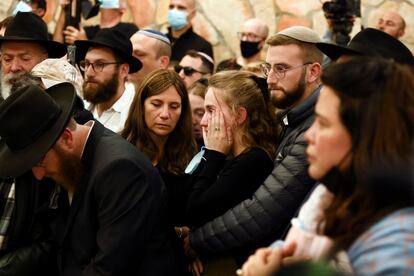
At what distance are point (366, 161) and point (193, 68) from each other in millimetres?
4407

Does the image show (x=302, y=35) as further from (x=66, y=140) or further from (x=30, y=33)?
(x=30, y=33)

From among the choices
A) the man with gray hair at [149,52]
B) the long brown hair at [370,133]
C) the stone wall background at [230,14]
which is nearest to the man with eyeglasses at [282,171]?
the long brown hair at [370,133]

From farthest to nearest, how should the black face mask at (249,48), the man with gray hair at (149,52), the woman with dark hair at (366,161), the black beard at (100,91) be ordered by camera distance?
the black face mask at (249,48), the man with gray hair at (149,52), the black beard at (100,91), the woman with dark hair at (366,161)

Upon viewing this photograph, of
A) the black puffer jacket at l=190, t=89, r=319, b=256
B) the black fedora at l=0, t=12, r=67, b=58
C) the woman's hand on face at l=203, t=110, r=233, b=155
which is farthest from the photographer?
the black fedora at l=0, t=12, r=67, b=58

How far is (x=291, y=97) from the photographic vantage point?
406 centimetres

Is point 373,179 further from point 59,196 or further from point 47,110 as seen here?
point 59,196

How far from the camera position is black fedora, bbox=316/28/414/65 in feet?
11.8

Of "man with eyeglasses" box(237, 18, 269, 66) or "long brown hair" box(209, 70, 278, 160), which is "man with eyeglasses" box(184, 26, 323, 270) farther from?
"man with eyeglasses" box(237, 18, 269, 66)

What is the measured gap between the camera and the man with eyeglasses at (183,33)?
7520 mm

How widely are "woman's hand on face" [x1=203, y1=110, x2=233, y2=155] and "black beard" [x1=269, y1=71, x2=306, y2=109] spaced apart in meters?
0.27

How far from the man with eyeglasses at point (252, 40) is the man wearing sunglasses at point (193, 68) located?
0.85m

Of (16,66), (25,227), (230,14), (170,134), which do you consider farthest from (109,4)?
(25,227)

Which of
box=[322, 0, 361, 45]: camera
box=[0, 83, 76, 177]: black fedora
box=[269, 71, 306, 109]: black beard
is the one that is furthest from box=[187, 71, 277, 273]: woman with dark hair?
box=[322, 0, 361, 45]: camera

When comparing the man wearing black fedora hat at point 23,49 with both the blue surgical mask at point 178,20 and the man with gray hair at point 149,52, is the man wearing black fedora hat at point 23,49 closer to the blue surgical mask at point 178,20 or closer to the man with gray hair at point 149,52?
the man with gray hair at point 149,52
